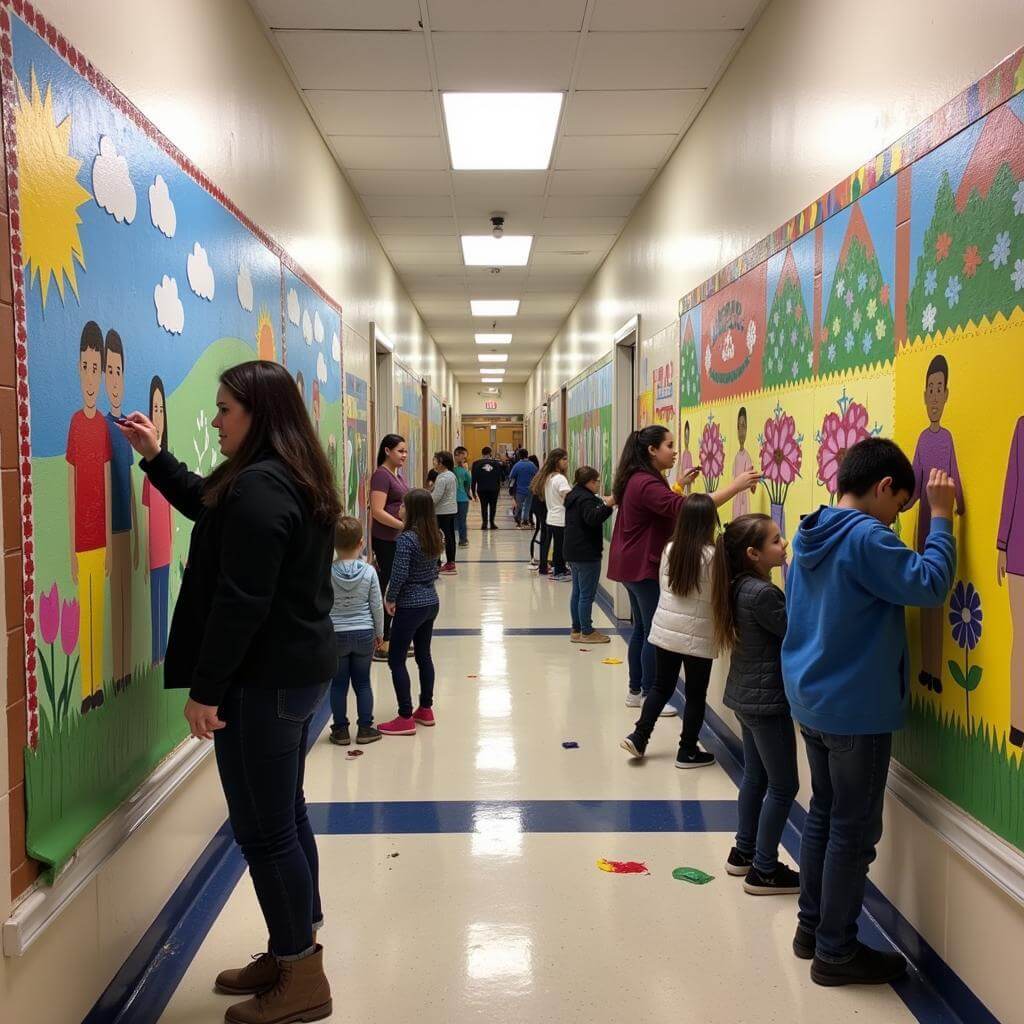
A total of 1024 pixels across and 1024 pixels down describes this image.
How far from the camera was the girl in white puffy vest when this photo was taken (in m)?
Result: 3.60

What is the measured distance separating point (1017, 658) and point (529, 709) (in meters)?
3.15

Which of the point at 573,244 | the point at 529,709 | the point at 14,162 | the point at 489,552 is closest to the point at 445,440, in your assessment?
the point at 489,552

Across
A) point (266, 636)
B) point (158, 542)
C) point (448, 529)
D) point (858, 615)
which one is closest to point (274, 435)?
point (266, 636)

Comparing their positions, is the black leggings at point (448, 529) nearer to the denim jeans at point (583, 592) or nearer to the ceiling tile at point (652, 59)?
the denim jeans at point (583, 592)

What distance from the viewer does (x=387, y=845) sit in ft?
10.3

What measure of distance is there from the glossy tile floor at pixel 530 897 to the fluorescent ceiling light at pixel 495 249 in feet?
16.3

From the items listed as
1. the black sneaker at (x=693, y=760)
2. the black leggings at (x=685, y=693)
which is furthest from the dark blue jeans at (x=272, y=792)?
the black sneaker at (x=693, y=760)

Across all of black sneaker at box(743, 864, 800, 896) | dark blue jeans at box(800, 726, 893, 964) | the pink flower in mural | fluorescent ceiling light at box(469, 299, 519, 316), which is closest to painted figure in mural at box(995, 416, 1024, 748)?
dark blue jeans at box(800, 726, 893, 964)

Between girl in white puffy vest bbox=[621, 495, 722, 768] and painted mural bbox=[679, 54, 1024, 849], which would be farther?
girl in white puffy vest bbox=[621, 495, 722, 768]

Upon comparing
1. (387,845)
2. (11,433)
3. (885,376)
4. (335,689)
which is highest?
(885,376)

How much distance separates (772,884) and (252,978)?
1576mm

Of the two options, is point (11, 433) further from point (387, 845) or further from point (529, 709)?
point (529, 709)

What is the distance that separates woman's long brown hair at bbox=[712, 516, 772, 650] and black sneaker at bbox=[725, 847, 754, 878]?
696 mm

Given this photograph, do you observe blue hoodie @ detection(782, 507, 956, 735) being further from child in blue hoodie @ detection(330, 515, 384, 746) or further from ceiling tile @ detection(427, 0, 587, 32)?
ceiling tile @ detection(427, 0, 587, 32)
